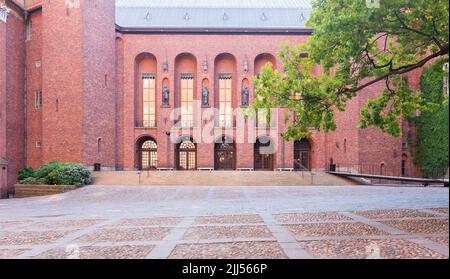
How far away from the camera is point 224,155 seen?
32.7 metres

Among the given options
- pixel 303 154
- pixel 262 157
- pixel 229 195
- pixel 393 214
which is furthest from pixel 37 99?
pixel 393 214

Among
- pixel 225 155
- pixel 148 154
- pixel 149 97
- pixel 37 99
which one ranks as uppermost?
pixel 149 97

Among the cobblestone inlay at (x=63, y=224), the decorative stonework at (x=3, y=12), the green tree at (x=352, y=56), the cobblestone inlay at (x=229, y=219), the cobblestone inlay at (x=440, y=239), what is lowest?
the cobblestone inlay at (x=63, y=224)

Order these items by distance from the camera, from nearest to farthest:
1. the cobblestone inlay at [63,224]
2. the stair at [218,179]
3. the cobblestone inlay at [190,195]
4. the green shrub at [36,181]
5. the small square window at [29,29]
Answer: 1. the cobblestone inlay at [63,224]
2. the cobblestone inlay at [190,195]
3. the green shrub at [36,181]
4. the stair at [218,179]
5. the small square window at [29,29]

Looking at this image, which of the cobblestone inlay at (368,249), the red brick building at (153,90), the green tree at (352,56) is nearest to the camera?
the cobblestone inlay at (368,249)

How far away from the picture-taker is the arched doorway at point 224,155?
107 ft

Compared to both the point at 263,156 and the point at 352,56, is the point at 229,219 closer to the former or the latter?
the point at 352,56

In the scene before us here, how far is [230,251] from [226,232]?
1.57 m

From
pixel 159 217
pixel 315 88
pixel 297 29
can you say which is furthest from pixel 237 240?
pixel 297 29

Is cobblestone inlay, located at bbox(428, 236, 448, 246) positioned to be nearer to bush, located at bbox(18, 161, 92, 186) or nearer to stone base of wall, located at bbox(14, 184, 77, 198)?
stone base of wall, located at bbox(14, 184, 77, 198)

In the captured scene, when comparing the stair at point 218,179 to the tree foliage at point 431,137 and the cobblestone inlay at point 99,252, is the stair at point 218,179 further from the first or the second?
the cobblestone inlay at point 99,252

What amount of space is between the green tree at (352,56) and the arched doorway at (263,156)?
877 inches

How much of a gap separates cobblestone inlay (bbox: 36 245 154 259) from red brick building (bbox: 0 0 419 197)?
61.8ft

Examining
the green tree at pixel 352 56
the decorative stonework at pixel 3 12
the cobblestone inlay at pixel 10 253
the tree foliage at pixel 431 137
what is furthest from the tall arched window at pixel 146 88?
the cobblestone inlay at pixel 10 253
